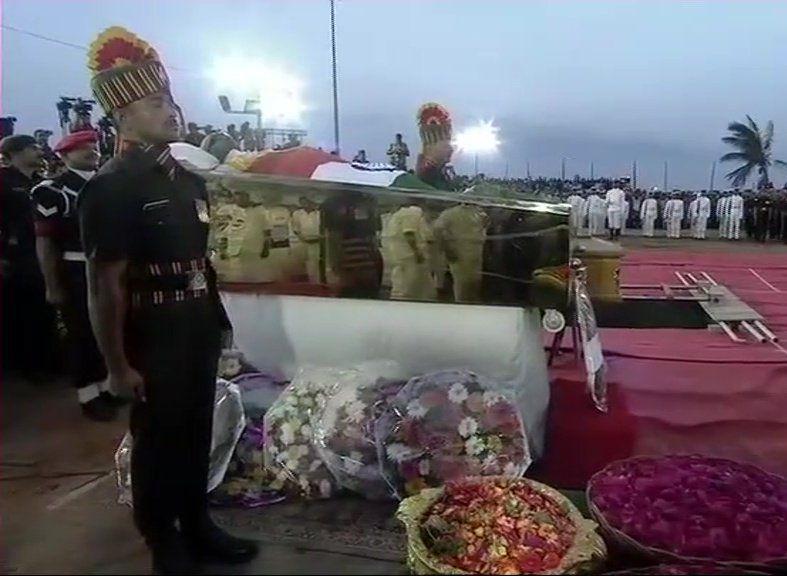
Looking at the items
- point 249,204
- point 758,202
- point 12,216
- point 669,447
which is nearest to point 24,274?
point 12,216

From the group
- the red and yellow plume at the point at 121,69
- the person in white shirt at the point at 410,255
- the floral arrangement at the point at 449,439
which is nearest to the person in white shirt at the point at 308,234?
the person in white shirt at the point at 410,255

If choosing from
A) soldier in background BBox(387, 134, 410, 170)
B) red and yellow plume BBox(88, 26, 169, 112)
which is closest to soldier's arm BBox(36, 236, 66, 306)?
red and yellow plume BBox(88, 26, 169, 112)

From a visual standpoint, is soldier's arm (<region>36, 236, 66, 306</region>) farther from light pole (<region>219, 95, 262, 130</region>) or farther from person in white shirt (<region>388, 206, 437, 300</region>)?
person in white shirt (<region>388, 206, 437, 300</region>)

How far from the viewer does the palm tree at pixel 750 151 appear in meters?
1.90

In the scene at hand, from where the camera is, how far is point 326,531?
1679mm

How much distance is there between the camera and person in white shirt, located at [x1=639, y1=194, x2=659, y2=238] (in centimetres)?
215

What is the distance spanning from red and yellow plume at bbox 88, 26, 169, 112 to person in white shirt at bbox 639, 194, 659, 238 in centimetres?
140

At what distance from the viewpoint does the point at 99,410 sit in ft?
4.13

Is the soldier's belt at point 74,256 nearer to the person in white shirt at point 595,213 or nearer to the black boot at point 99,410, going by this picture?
the black boot at point 99,410

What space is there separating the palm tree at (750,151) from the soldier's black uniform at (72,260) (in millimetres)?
1549

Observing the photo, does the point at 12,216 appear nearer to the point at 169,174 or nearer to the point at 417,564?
the point at 169,174

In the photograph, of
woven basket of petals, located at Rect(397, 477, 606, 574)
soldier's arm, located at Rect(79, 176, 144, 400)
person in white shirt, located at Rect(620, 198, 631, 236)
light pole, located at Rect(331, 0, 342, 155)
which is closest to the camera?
soldier's arm, located at Rect(79, 176, 144, 400)

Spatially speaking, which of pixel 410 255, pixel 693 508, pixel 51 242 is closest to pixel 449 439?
pixel 410 255

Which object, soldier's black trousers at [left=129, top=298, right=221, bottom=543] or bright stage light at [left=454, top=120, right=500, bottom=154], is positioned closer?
soldier's black trousers at [left=129, top=298, right=221, bottom=543]
